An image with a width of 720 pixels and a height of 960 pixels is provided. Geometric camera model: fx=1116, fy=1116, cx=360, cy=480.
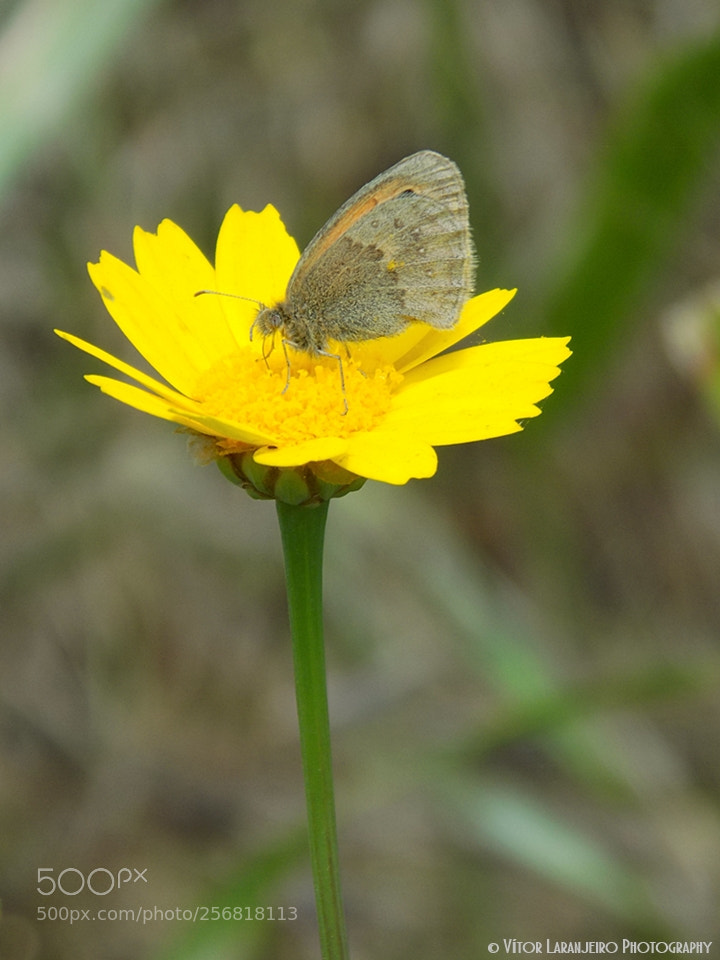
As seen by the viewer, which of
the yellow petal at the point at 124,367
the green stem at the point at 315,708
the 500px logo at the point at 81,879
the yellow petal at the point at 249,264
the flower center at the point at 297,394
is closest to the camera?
the green stem at the point at 315,708

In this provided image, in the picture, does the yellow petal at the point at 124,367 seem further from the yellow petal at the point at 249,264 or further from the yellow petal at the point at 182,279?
the yellow petal at the point at 249,264

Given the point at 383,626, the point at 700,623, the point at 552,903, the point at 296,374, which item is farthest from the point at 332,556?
the point at 296,374

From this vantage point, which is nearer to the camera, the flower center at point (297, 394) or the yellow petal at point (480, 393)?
the yellow petal at point (480, 393)

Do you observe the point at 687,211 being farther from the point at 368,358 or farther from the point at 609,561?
the point at 368,358

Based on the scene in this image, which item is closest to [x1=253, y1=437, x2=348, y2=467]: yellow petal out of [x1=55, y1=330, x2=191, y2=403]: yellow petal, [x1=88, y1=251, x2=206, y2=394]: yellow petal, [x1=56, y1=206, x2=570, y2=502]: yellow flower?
[x1=56, y1=206, x2=570, y2=502]: yellow flower

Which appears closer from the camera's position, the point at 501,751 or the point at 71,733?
the point at 71,733

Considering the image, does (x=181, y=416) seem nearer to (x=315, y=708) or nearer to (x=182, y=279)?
(x=315, y=708)

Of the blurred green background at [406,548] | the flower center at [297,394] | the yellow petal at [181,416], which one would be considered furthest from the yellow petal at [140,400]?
the blurred green background at [406,548]

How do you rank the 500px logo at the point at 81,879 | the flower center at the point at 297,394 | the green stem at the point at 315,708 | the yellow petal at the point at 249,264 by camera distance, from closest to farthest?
1. the green stem at the point at 315,708
2. the flower center at the point at 297,394
3. the yellow petal at the point at 249,264
4. the 500px logo at the point at 81,879
